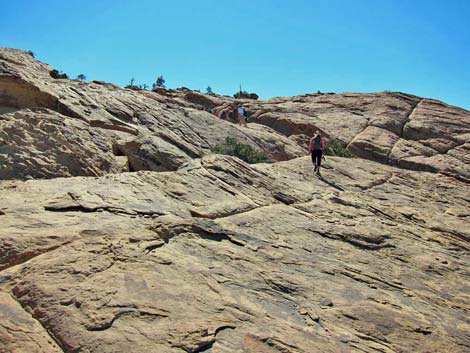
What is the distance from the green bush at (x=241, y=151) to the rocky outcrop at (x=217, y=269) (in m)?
5.27

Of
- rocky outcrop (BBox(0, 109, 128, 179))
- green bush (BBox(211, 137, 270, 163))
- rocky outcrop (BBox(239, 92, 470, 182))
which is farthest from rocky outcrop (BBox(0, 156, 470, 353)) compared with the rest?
rocky outcrop (BBox(239, 92, 470, 182))

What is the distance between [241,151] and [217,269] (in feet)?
39.0

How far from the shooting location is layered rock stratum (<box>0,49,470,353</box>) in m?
6.36

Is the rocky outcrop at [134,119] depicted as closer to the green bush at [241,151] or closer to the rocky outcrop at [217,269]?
the green bush at [241,151]

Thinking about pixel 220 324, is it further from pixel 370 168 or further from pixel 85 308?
pixel 370 168

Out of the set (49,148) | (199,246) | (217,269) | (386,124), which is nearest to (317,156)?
(199,246)

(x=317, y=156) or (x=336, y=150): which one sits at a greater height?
(x=336, y=150)

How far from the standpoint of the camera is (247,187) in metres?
13.2

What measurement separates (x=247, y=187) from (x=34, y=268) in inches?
286

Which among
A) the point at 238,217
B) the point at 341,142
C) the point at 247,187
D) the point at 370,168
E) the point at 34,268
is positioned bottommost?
the point at 34,268

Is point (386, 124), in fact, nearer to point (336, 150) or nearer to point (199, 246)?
point (336, 150)

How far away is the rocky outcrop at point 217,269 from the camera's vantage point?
20.5 feet

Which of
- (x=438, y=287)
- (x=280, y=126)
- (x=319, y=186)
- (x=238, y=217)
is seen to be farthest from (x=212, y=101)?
(x=438, y=287)

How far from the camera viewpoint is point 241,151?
19594 mm
